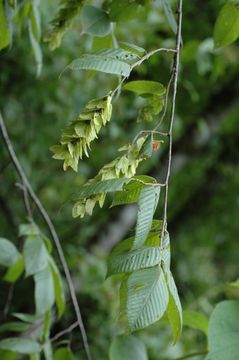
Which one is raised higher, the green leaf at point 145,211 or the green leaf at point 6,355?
the green leaf at point 145,211

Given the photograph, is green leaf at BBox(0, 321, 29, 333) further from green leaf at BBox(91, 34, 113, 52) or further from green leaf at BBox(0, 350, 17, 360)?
green leaf at BBox(91, 34, 113, 52)

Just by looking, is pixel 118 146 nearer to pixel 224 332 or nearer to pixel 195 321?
pixel 195 321

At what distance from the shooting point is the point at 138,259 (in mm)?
526

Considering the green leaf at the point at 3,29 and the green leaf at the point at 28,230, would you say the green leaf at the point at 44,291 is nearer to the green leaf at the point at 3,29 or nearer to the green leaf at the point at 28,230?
the green leaf at the point at 28,230

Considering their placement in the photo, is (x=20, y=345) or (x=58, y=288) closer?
(x=20, y=345)

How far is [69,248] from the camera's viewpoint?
6.79 feet

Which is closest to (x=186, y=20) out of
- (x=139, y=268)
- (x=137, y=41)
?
(x=137, y=41)

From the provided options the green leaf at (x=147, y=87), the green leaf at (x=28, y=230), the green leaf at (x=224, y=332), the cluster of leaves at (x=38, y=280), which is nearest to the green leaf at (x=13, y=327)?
the cluster of leaves at (x=38, y=280)

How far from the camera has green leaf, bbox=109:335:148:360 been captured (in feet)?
2.73

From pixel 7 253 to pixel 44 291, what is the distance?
0.08 m

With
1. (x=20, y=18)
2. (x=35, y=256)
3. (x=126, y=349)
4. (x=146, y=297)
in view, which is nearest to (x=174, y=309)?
(x=146, y=297)

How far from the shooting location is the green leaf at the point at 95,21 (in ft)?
2.52

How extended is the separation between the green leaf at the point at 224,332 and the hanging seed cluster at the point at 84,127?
0.27 meters

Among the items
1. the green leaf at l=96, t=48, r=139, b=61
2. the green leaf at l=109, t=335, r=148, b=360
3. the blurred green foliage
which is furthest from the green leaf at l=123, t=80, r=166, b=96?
the blurred green foliage
